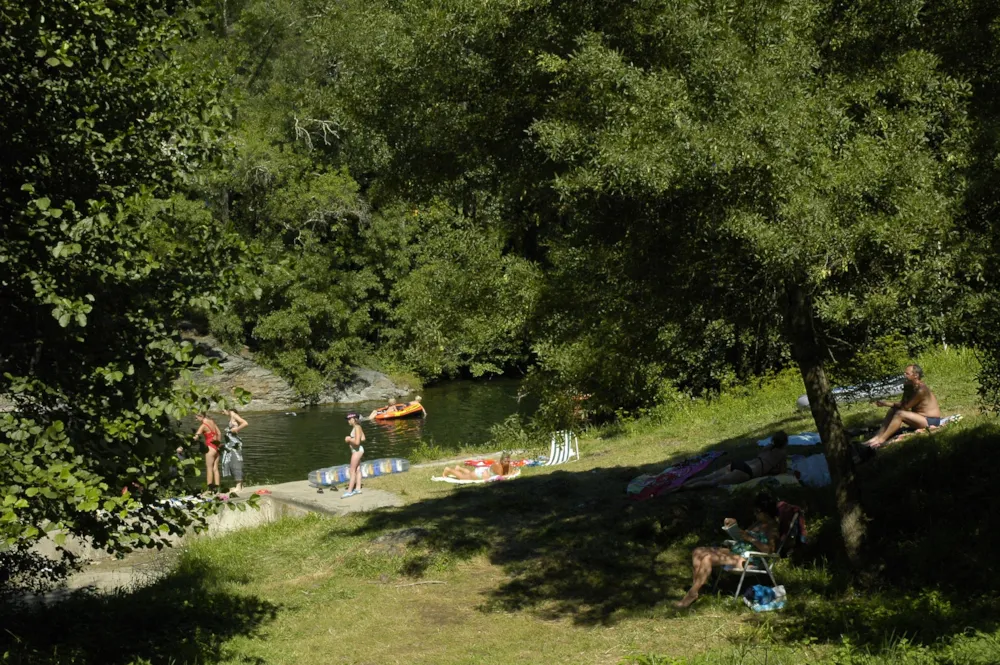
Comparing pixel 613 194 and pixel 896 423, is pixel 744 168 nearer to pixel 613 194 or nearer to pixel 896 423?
pixel 613 194

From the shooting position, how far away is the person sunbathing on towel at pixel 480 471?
63.1 feet

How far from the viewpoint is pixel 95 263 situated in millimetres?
7535

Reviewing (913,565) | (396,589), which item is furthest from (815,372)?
(396,589)

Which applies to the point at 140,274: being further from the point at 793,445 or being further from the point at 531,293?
the point at 793,445

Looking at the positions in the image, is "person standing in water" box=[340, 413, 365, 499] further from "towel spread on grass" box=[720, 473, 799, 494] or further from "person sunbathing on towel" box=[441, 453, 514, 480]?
"towel spread on grass" box=[720, 473, 799, 494]

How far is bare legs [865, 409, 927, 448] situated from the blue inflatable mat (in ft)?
32.2

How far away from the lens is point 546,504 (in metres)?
14.4

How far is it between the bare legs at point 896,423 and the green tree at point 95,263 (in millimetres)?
8391

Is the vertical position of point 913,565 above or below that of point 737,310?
below

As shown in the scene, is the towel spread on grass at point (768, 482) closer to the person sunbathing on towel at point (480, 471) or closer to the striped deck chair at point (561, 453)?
the person sunbathing on towel at point (480, 471)

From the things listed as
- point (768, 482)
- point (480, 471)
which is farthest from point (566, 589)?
point (480, 471)

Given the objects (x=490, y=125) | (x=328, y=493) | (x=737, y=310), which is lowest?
(x=328, y=493)

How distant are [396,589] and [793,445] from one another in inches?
238

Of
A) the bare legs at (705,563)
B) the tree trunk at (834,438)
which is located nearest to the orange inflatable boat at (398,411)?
the bare legs at (705,563)
